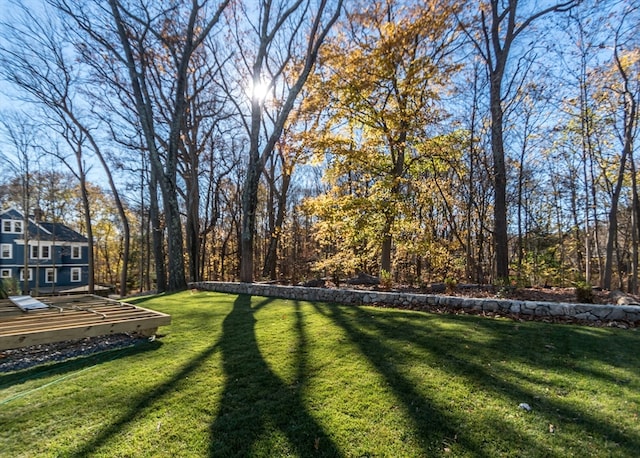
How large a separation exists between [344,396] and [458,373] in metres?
1.22

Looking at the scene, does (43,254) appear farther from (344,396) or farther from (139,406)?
(344,396)

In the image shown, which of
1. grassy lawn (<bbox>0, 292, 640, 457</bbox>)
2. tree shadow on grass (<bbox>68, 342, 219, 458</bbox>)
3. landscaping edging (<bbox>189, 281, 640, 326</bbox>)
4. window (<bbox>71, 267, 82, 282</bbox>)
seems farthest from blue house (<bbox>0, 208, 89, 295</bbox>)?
tree shadow on grass (<bbox>68, 342, 219, 458</bbox>)

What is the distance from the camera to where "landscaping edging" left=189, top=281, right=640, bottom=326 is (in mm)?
4551

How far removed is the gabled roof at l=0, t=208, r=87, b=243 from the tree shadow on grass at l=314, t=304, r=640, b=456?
25678mm

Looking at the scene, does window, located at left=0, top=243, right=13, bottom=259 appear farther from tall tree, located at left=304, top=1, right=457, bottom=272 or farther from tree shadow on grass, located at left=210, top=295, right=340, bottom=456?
tree shadow on grass, located at left=210, top=295, right=340, bottom=456

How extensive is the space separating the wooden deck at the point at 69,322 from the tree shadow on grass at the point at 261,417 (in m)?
1.58

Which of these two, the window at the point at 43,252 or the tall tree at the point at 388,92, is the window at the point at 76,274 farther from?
the tall tree at the point at 388,92

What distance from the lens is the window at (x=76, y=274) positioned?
81.3 feet

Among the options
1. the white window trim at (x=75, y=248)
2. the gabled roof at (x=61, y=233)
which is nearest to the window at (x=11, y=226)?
the gabled roof at (x=61, y=233)

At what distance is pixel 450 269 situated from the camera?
37.8ft

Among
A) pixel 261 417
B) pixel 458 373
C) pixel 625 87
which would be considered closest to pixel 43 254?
pixel 261 417

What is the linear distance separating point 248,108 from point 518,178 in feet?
41.1

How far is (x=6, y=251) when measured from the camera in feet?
71.4

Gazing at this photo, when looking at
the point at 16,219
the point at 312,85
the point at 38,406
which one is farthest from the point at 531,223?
the point at 16,219
